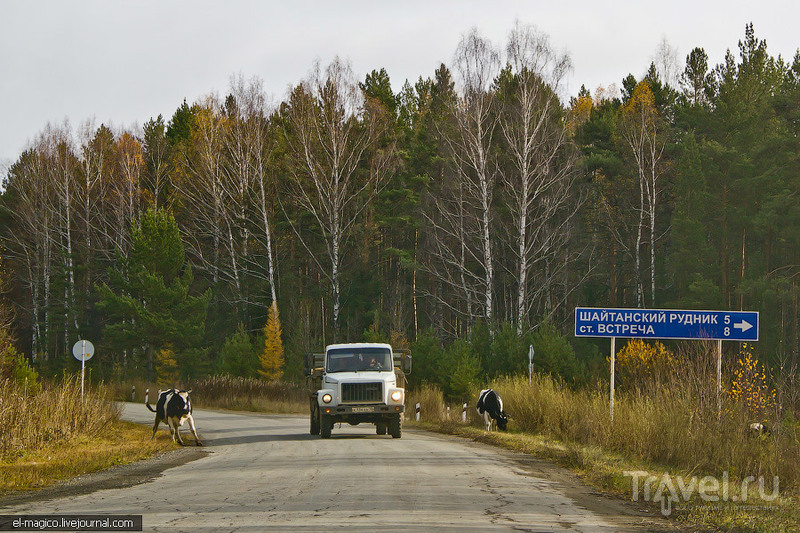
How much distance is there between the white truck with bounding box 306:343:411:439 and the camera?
2350cm

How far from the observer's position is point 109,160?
67.8 metres

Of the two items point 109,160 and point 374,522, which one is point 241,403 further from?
point 374,522

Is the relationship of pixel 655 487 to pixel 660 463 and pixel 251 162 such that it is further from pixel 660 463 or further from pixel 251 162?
pixel 251 162

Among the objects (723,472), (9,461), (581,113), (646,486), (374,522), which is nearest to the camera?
(374,522)

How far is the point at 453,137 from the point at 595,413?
3044cm

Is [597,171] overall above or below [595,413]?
above

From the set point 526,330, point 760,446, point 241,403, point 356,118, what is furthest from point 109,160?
point 760,446

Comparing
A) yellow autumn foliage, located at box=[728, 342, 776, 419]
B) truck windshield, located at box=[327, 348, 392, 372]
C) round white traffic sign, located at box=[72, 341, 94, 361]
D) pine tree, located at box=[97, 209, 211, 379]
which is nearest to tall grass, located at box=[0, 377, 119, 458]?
round white traffic sign, located at box=[72, 341, 94, 361]

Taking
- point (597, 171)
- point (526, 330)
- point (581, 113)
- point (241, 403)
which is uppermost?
point (581, 113)

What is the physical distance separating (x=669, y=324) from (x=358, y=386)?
7720 mm

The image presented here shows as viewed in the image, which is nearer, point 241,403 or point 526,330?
point 526,330
